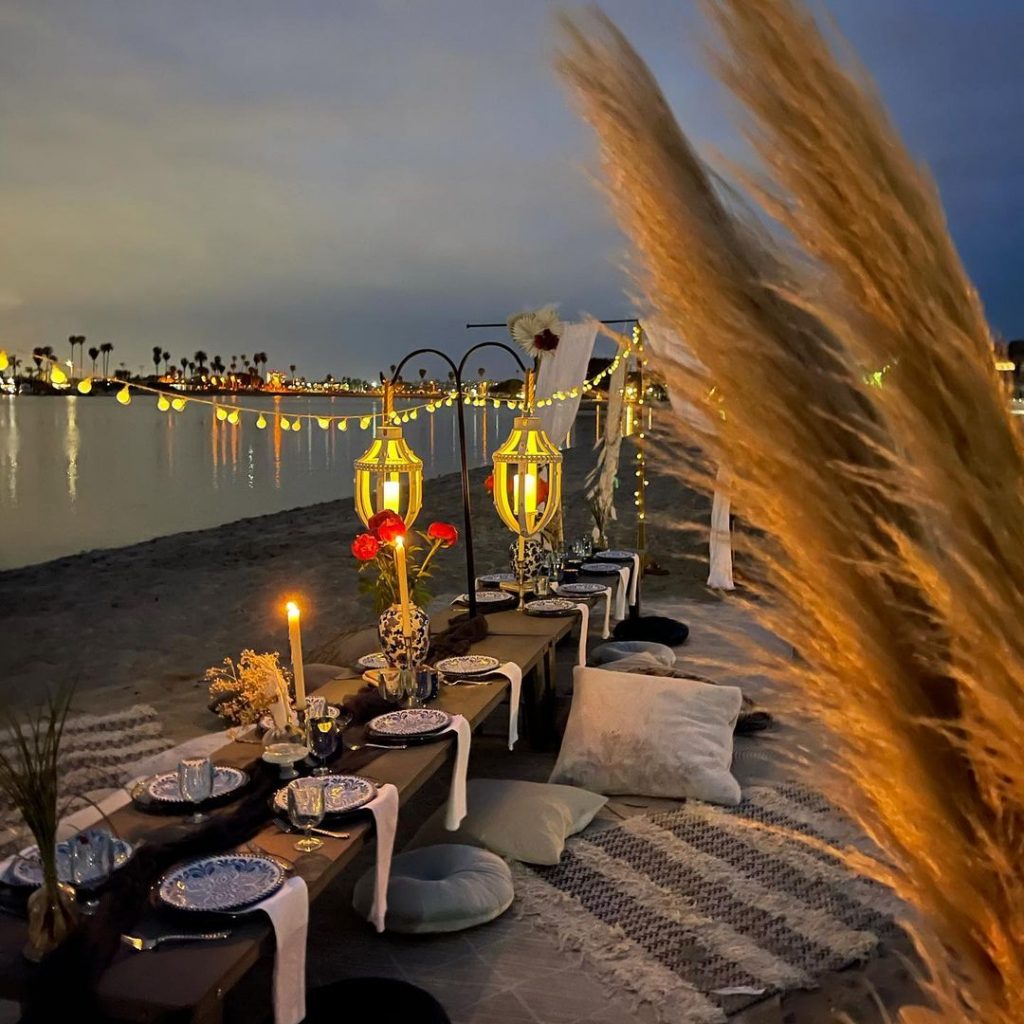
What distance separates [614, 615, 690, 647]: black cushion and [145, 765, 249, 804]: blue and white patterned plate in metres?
3.83

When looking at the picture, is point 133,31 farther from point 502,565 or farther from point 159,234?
point 159,234

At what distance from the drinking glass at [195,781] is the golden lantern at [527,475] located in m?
2.44

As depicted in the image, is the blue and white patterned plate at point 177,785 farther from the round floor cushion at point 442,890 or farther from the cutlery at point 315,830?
the round floor cushion at point 442,890

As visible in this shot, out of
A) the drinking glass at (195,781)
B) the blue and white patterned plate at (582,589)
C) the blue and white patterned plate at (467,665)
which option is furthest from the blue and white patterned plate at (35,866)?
the blue and white patterned plate at (582,589)

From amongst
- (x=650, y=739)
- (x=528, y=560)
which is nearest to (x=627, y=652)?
(x=528, y=560)

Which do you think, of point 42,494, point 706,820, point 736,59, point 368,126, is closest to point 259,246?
point 42,494

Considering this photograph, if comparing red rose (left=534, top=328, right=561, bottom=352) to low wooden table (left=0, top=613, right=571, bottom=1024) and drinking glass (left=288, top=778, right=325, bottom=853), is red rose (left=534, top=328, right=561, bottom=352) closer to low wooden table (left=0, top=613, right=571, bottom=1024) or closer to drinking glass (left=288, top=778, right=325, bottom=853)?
low wooden table (left=0, top=613, right=571, bottom=1024)

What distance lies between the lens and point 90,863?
1834mm

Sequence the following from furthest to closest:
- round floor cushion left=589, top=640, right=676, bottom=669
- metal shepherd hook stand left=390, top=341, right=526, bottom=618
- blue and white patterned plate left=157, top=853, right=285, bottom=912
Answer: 1. round floor cushion left=589, top=640, right=676, bottom=669
2. metal shepherd hook stand left=390, top=341, right=526, bottom=618
3. blue and white patterned plate left=157, top=853, right=285, bottom=912

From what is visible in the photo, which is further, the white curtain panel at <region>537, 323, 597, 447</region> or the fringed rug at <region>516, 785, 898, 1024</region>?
the white curtain panel at <region>537, 323, 597, 447</region>

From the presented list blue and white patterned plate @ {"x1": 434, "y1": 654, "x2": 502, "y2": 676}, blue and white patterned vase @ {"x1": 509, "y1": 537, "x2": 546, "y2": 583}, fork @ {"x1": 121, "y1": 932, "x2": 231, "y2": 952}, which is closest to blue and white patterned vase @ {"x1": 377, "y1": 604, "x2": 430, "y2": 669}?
blue and white patterned plate @ {"x1": 434, "y1": 654, "x2": 502, "y2": 676}

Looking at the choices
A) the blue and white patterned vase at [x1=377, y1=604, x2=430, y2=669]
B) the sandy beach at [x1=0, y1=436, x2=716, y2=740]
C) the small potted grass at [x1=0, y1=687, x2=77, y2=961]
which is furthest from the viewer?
the sandy beach at [x1=0, y1=436, x2=716, y2=740]

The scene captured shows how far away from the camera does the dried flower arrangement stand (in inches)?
105

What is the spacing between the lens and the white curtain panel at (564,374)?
6641 mm
